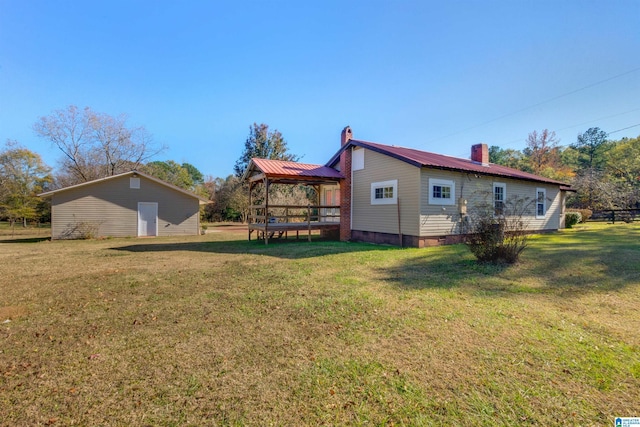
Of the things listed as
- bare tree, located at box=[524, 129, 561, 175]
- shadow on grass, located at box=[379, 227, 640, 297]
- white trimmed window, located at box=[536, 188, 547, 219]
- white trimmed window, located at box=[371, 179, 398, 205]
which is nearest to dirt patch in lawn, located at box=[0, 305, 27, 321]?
shadow on grass, located at box=[379, 227, 640, 297]

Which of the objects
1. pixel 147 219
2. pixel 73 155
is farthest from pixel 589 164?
pixel 73 155

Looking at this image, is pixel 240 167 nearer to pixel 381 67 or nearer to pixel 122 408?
pixel 381 67

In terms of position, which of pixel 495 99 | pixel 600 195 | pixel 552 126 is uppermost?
pixel 552 126

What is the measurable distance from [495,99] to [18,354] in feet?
89.9

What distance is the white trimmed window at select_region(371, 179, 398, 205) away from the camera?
38.4ft

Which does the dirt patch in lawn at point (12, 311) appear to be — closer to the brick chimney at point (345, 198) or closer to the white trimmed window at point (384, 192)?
the white trimmed window at point (384, 192)

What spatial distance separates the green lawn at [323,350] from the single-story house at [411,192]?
5.02 m

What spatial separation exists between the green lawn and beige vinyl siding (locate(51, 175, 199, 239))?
12.8m

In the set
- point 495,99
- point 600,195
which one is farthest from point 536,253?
point 600,195

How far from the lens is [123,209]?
17.7 meters

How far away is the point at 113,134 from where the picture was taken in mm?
27828

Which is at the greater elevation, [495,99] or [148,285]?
[495,99]

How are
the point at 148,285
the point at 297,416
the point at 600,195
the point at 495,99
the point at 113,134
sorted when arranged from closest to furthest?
the point at 297,416 → the point at 148,285 → the point at 495,99 → the point at 600,195 → the point at 113,134

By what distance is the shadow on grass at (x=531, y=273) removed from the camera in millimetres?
5328
